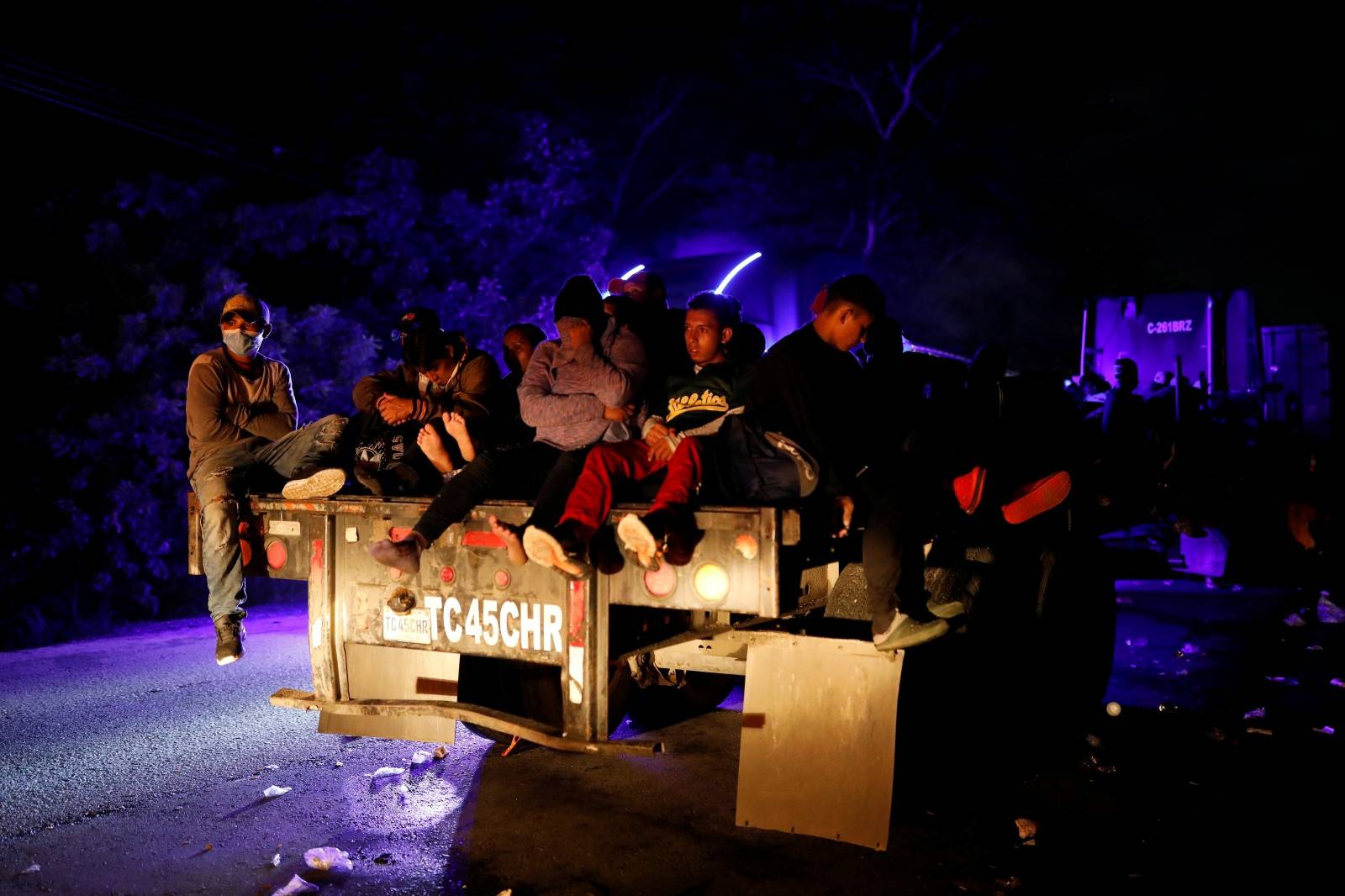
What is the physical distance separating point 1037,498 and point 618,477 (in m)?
2.28

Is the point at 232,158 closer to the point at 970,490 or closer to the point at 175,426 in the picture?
the point at 175,426

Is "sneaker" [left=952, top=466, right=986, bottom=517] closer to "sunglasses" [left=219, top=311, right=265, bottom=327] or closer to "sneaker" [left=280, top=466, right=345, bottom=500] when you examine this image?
"sneaker" [left=280, top=466, right=345, bottom=500]

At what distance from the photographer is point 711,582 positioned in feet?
12.5

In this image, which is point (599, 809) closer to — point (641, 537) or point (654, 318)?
point (641, 537)

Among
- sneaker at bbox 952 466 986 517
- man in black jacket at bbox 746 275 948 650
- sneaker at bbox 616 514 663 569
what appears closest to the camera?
sneaker at bbox 616 514 663 569

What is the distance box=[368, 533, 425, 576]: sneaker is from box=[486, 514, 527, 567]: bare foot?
376 mm

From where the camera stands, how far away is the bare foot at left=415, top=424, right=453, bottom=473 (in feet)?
16.0

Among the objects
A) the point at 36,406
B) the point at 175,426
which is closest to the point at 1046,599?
the point at 175,426

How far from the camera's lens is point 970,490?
4727mm

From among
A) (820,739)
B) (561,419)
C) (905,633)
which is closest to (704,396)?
(561,419)

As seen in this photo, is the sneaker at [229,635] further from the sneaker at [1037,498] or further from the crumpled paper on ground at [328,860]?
the sneaker at [1037,498]

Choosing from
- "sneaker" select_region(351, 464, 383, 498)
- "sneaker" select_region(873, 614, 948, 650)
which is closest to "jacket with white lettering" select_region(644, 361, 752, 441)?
"sneaker" select_region(873, 614, 948, 650)

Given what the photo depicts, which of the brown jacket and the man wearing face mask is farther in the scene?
the brown jacket

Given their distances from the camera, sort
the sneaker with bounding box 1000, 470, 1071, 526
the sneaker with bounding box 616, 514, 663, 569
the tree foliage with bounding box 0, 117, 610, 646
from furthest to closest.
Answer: the tree foliage with bounding box 0, 117, 610, 646 → the sneaker with bounding box 1000, 470, 1071, 526 → the sneaker with bounding box 616, 514, 663, 569
